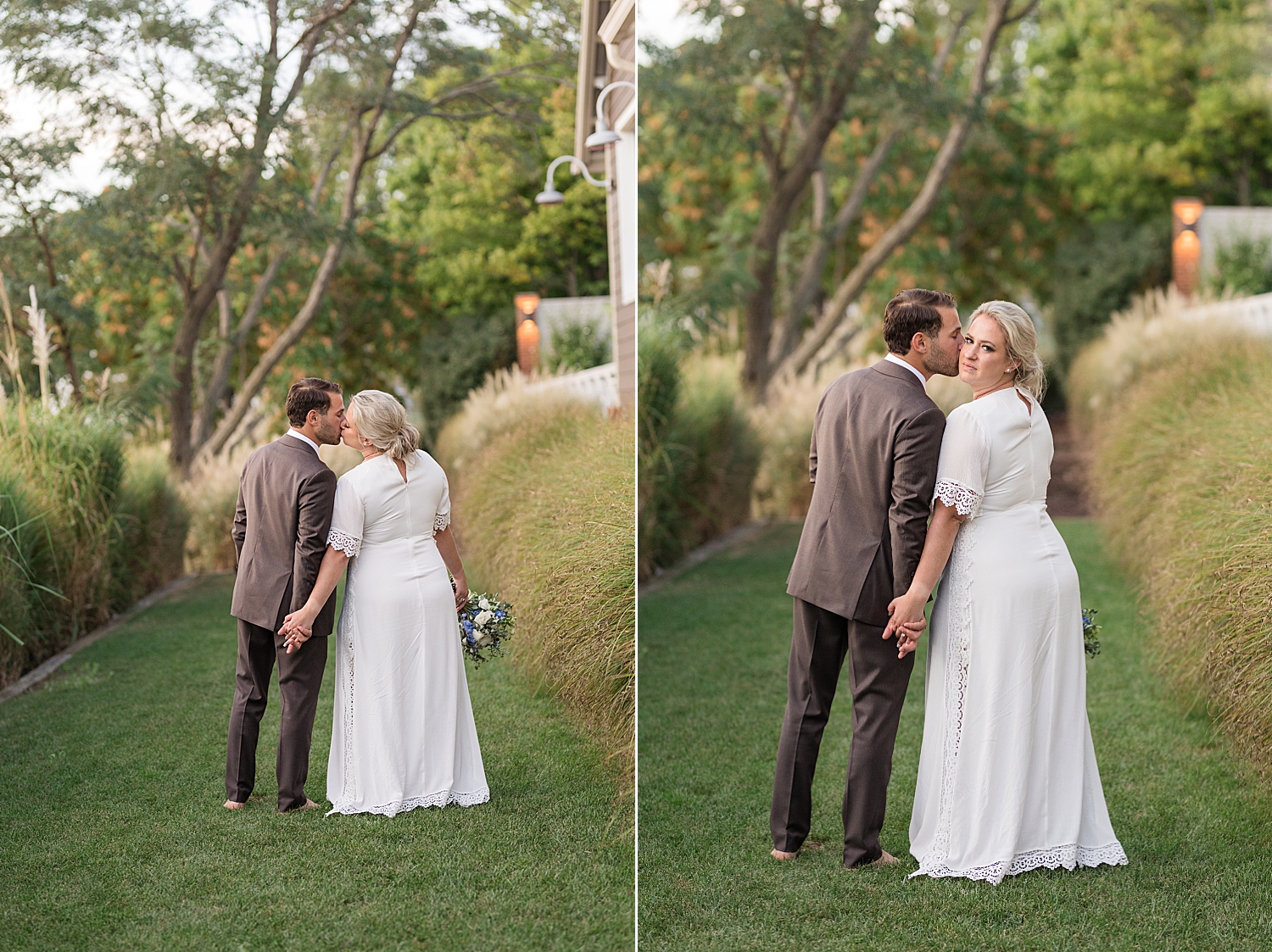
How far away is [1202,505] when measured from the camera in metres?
4.98

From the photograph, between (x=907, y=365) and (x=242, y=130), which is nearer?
(x=907, y=365)

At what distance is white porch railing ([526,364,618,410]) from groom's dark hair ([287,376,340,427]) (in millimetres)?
666

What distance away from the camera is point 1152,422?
22.7 feet

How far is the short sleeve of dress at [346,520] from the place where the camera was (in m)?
3.05

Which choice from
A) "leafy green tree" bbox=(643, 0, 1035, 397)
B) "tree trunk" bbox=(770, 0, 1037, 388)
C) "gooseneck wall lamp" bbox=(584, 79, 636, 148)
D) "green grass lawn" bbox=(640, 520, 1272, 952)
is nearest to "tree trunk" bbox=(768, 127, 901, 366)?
"leafy green tree" bbox=(643, 0, 1035, 397)

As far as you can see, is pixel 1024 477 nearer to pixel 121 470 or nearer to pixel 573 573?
pixel 573 573

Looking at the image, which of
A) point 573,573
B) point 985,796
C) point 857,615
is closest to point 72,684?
point 573,573

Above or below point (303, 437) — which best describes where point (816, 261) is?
above

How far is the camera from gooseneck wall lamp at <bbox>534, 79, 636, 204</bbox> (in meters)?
3.38

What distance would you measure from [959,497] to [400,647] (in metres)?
1.54

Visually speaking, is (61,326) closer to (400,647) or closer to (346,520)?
(346,520)

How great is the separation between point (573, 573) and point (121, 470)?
1407 millimetres

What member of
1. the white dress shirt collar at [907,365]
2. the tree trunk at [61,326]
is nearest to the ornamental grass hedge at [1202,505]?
the white dress shirt collar at [907,365]

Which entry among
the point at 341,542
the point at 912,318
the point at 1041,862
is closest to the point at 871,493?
the point at 912,318
